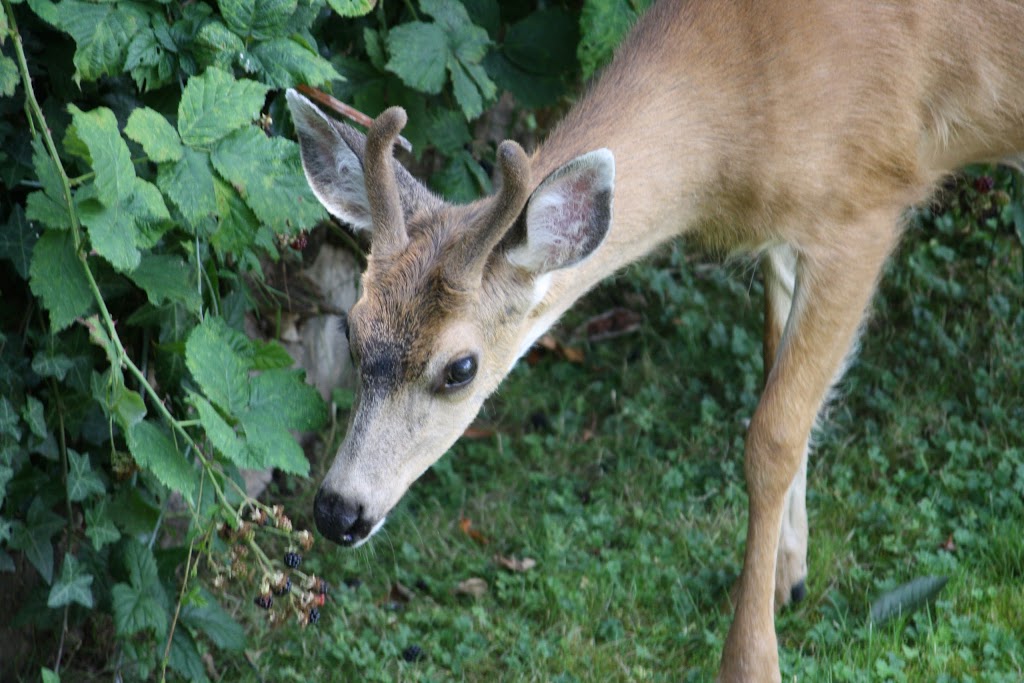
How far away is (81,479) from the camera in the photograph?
415cm

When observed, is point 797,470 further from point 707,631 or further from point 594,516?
point 594,516

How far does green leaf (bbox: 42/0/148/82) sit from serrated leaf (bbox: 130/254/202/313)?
0.58 meters

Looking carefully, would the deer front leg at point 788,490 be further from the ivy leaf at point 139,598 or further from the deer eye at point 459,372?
the ivy leaf at point 139,598

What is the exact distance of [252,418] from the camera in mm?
3959

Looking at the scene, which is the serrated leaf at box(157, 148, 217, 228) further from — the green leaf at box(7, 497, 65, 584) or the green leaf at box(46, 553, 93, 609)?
the green leaf at box(46, 553, 93, 609)

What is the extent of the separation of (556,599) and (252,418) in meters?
1.63

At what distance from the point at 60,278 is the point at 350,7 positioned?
49.2 inches

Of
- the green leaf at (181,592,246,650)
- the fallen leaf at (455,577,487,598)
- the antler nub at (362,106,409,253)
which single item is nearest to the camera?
the antler nub at (362,106,409,253)

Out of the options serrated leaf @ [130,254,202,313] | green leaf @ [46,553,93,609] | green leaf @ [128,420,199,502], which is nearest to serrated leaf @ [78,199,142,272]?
serrated leaf @ [130,254,202,313]

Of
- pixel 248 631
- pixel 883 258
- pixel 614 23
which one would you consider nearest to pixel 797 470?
pixel 883 258

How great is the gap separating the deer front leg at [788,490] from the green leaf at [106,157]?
2431mm

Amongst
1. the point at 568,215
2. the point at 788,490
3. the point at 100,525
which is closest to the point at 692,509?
the point at 788,490

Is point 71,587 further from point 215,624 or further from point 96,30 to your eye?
point 96,30

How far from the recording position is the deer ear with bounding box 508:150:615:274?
384 centimetres
